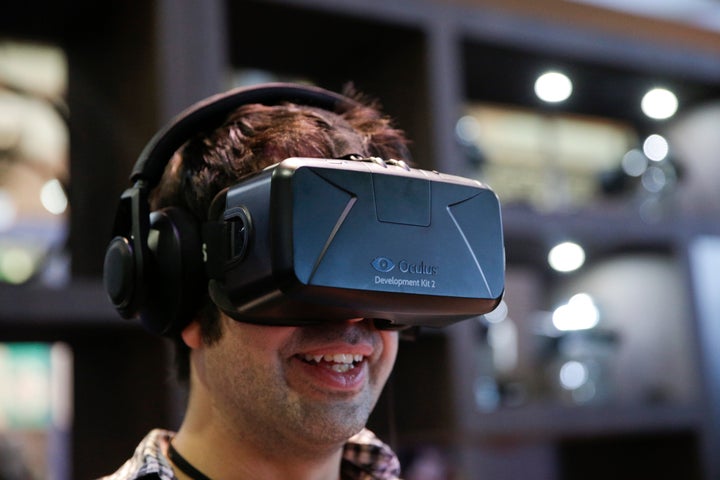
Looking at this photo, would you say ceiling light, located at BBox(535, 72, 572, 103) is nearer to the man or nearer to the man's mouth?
the man

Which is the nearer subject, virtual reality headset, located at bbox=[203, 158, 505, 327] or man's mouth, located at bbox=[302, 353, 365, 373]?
virtual reality headset, located at bbox=[203, 158, 505, 327]

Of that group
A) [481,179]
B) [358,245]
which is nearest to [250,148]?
[358,245]

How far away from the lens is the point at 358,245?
647mm

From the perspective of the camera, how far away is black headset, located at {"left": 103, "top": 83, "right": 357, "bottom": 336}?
83 cm

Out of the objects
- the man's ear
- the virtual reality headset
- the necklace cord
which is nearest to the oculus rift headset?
the virtual reality headset

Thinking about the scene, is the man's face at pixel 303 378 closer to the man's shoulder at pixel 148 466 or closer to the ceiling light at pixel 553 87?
the man's shoulder at pixel 148 466

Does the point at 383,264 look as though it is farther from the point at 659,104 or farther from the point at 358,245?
the point at 659,104

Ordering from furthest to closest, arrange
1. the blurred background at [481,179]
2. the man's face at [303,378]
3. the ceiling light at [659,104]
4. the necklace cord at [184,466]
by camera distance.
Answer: the ceiling light at [659,104] → the blurred background at [481,179] → the necklace cord at [184,466] → the man's face at [303,378]

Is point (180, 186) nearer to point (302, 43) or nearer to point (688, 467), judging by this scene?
point (302, 43)

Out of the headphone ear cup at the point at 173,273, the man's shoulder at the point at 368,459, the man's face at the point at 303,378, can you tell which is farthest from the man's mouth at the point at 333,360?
the man's shoulder at the point at 368,459

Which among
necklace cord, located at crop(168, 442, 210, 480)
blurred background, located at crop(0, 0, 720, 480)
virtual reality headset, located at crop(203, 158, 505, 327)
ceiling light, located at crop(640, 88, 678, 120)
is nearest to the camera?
virtual reality headset, located at crop(203, 158, 505, 327)

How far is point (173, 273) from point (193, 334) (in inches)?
3.3

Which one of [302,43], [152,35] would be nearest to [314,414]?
[152,35]

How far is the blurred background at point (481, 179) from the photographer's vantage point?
1681mm
